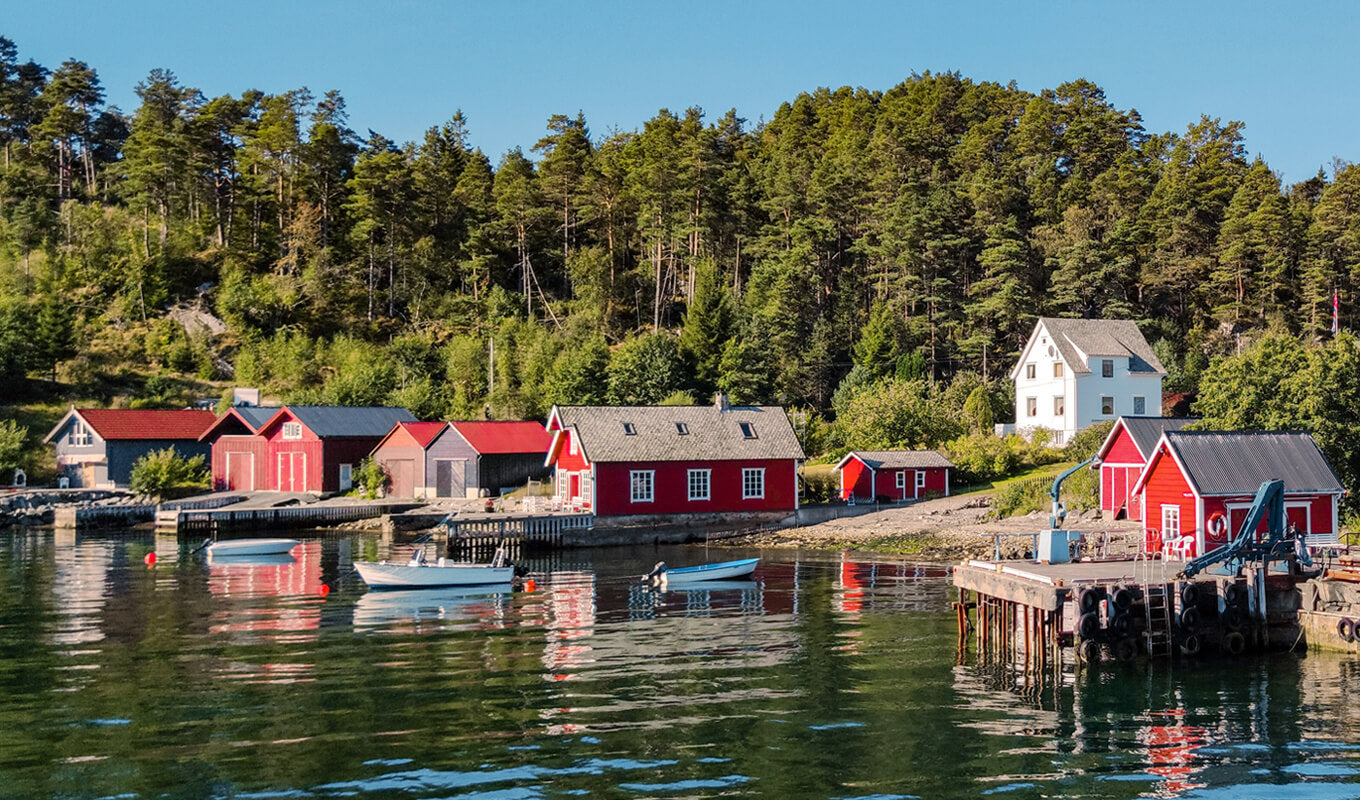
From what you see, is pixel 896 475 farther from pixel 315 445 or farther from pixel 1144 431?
pixel 315 445

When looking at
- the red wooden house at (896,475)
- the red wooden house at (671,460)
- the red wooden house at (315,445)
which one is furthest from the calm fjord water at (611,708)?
the red wooden house at (315,445)

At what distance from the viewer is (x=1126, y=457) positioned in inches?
1847

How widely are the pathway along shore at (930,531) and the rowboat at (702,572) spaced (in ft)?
30.2

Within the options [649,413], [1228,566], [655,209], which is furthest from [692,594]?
[655,209]

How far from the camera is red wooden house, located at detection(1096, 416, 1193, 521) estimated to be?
45500 millimetres

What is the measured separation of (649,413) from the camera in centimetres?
5938

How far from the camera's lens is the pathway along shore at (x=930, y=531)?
47844 millimetres

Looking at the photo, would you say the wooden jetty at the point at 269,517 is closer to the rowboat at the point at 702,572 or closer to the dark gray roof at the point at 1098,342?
the rowboat at the point at 702,572

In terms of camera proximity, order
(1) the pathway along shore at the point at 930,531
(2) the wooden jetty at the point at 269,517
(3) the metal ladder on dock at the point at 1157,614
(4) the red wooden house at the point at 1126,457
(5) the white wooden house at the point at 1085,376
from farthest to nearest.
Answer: (5) the white wooden house at the point at 1085,376
(2) the wooden jetty at the point at 269,517
(1) the pathway along shore at the point at 930,531
(4) the red wooden house at the point at 1126,457
(3) the metal ladder on dock at the point at 1157,614

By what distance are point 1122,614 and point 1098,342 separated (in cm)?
4583

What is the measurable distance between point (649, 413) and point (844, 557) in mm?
14222

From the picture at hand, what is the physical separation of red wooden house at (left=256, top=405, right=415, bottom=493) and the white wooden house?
1599 inches

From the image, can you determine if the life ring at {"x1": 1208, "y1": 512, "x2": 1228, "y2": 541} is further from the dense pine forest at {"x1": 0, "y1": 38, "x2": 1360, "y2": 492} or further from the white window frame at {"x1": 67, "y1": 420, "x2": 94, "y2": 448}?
the white window frame at {"x1": 67, "y1": 420, "x2": 94, "y2": 448}

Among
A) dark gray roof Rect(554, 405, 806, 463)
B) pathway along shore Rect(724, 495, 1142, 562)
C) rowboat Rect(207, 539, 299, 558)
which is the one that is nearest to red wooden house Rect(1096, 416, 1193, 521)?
pathway along shore Rect(724, 495, 1142, 562)
